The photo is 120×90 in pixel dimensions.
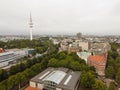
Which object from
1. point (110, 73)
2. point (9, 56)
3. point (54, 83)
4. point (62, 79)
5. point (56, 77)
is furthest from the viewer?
point (9, 56)

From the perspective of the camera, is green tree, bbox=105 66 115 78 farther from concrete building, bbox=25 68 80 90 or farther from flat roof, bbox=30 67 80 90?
concrete building, bbox=25 68 80 90

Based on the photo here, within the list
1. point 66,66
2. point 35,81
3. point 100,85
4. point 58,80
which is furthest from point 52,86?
point 66,66

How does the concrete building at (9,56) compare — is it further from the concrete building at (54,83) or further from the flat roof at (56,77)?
the flat roof at (56,77)

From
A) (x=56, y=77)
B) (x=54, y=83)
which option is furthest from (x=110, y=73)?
(x=54, y=83)

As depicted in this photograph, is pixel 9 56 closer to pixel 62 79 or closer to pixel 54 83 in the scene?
pixel 62 79

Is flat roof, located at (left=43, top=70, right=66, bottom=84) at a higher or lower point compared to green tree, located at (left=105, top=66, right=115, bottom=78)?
higher

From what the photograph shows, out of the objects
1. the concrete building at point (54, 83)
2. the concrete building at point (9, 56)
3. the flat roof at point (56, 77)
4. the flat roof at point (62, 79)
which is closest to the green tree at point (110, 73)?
the flat roof at point (62, 79)

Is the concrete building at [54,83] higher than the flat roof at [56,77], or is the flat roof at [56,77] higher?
the flat roof at [56,77]

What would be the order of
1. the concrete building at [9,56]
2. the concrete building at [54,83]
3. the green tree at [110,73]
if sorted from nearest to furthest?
1. the concrete building at [54,83]
2. the green tree at [110,73]
3. the concrete building at [9,56]

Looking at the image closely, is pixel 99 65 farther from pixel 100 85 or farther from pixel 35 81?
pixel 35 81

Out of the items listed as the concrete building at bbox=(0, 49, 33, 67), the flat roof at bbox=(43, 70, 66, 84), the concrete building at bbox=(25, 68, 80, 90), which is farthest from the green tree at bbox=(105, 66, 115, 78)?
the concrete building at bbox=(0, 49, 33, 67)

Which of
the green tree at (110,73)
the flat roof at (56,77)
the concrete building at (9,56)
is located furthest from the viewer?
the concrete building at (9,56)
